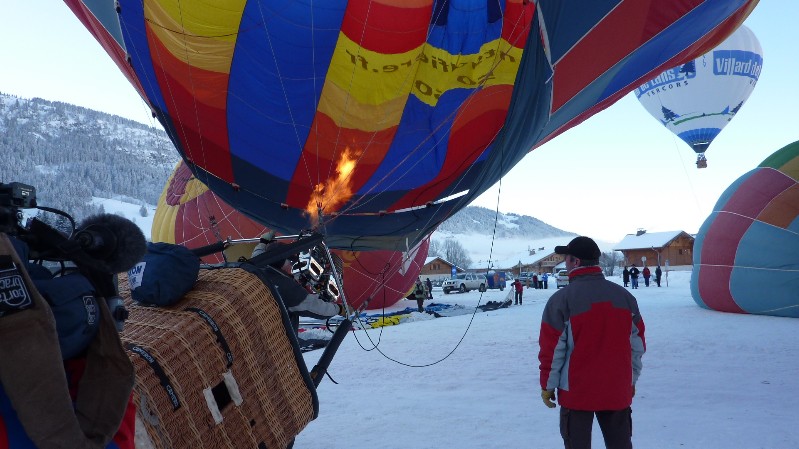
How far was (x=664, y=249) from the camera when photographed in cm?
4653

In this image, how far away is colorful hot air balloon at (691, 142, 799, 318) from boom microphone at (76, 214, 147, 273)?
41.7ft

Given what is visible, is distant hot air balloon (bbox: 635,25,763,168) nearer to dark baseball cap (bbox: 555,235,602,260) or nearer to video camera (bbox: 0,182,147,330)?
dark baseball cap (bbox: 555,235,602,260)

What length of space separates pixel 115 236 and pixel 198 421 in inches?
33.0

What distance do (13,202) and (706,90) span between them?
Result: 22515 mm

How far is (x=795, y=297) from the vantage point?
11297 mm

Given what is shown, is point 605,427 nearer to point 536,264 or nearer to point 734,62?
point 734,62

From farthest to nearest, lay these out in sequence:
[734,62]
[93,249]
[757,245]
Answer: [734,62] < [757,245] < [93,249]

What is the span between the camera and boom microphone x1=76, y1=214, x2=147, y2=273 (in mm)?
1643

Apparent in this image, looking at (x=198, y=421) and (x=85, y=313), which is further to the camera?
(x=198, y=421)

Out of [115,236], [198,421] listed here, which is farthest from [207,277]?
[115,236]

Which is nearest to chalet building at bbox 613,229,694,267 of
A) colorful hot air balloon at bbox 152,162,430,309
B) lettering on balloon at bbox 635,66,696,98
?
lettering on balloon at bbox 635,66,696,98

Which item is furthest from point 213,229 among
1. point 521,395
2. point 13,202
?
point 13,202

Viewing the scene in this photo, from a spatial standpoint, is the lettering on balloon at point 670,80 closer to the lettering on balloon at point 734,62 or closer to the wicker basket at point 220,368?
the lettering on balloon at point 734,62

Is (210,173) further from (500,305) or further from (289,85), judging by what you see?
(500,305)
